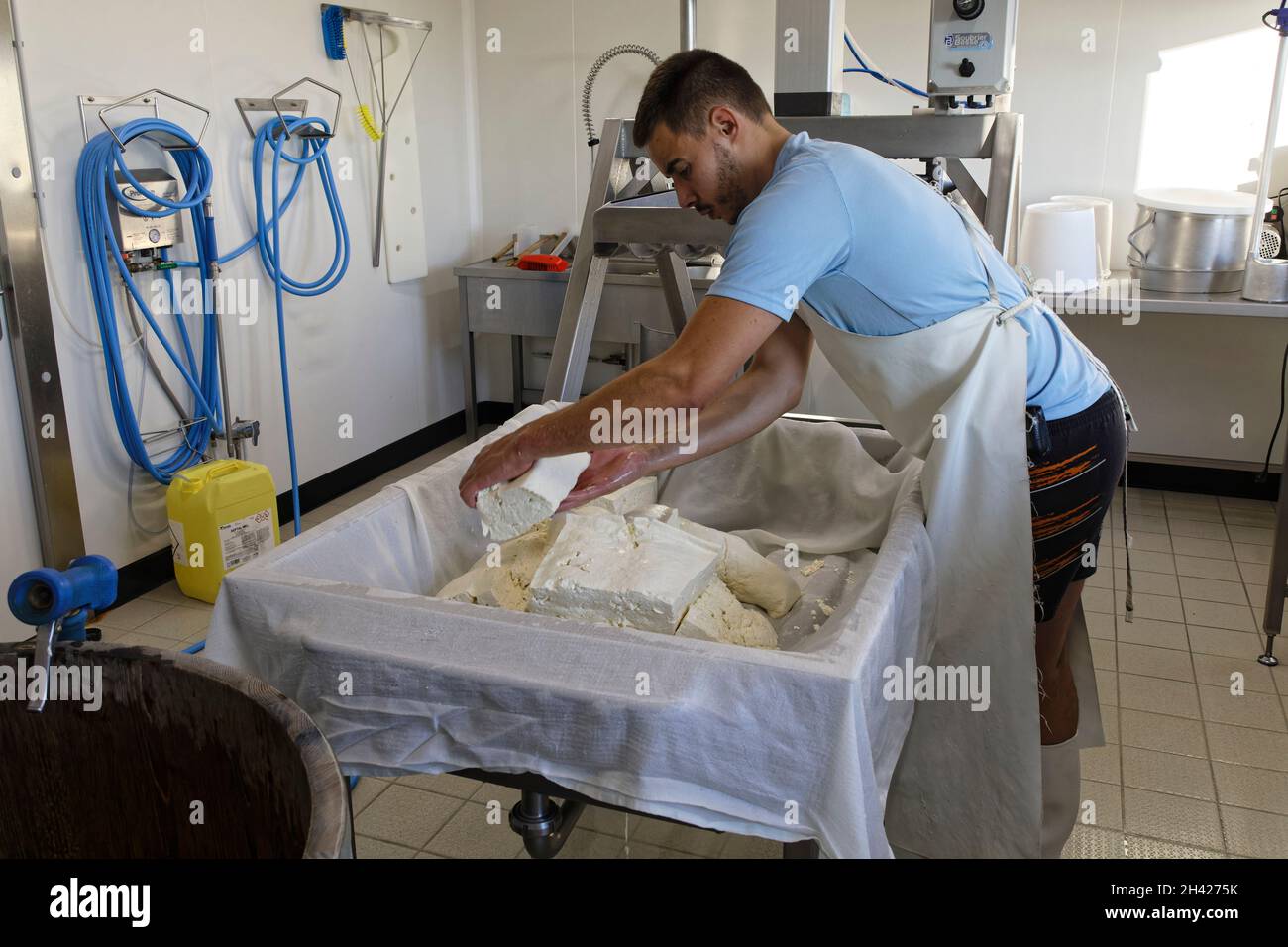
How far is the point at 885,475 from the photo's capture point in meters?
2.16

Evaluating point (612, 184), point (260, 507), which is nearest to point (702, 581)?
point (612, 184)

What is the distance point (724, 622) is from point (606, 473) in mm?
373

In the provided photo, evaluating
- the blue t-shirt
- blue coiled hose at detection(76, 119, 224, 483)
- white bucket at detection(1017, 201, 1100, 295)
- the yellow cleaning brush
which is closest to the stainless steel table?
the yellow cleaning brush

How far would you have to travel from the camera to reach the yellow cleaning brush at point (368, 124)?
418cm

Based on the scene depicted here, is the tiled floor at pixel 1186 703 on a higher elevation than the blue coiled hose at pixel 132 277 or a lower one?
lower

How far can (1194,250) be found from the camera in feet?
12.2

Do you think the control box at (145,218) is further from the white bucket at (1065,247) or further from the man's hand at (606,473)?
the white bucket at (1065,247)

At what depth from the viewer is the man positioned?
4.78 feet

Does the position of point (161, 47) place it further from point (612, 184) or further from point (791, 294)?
point (791, 294)

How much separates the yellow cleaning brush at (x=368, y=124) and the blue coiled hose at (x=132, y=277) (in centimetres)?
103

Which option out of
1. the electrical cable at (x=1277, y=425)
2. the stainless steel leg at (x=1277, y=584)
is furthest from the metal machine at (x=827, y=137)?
the electrical cable at (x=1277, y=425)

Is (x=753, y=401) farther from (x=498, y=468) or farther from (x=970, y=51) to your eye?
(x=970, y=51)

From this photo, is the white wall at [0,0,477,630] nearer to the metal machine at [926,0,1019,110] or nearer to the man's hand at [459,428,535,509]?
the man's hand at [459,428,535,509]
